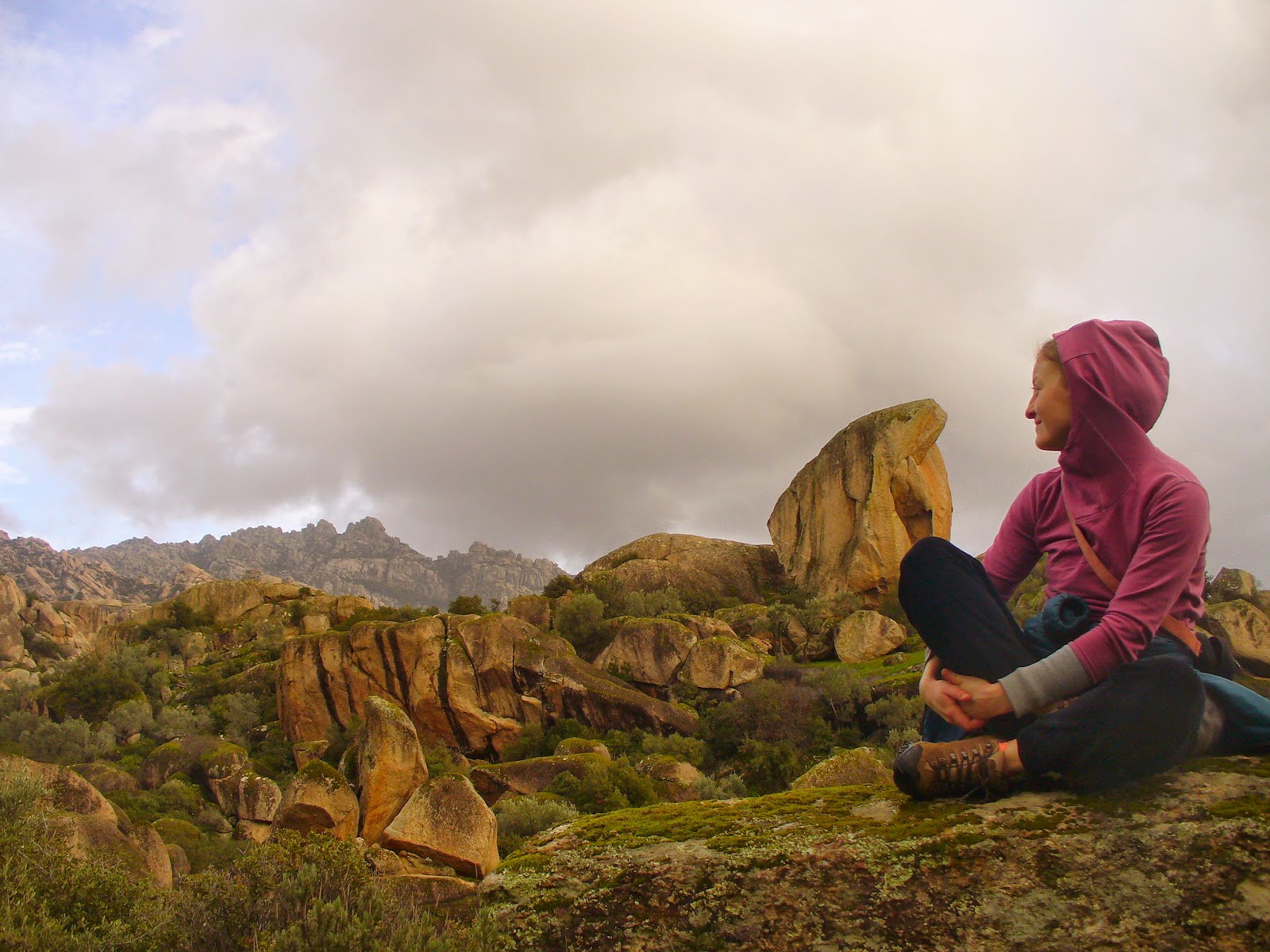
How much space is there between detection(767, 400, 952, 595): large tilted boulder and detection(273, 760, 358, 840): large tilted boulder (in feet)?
150

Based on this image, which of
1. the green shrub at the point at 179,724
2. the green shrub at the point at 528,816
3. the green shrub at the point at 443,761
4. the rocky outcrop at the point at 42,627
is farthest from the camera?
the rocky outcrop at the point at 42,627

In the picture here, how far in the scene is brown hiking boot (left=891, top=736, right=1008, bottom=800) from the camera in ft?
11.3

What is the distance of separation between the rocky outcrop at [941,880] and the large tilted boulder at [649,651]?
123ft

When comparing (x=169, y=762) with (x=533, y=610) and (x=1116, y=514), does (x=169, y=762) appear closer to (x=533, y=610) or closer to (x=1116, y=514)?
(x=533, y=610)

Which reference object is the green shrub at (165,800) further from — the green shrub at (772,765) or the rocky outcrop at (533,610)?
the rocky outcrop at (533,610)

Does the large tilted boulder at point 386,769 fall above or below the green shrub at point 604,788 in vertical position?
above

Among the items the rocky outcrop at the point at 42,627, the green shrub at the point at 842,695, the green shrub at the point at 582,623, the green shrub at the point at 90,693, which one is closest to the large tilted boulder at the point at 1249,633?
the green shrub at the point at 842,695

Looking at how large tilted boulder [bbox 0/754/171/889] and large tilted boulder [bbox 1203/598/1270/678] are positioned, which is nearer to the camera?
large tilted boulder [bbox 0/754/171/889]

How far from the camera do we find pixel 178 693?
153 feet

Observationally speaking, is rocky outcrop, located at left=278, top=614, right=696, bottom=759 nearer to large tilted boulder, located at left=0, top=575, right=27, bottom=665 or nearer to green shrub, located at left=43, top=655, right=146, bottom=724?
green shrub, located at left=43, top=655, right=146, bottom=724

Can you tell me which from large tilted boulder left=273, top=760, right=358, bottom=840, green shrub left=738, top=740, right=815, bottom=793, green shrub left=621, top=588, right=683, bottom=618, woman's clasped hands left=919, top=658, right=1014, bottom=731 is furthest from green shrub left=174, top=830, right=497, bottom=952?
green shrub left=621, top=588, right=683, bottom=618

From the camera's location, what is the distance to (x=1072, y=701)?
129 inches

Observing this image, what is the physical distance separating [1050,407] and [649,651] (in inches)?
1523

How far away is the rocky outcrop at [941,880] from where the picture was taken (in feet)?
9.11
